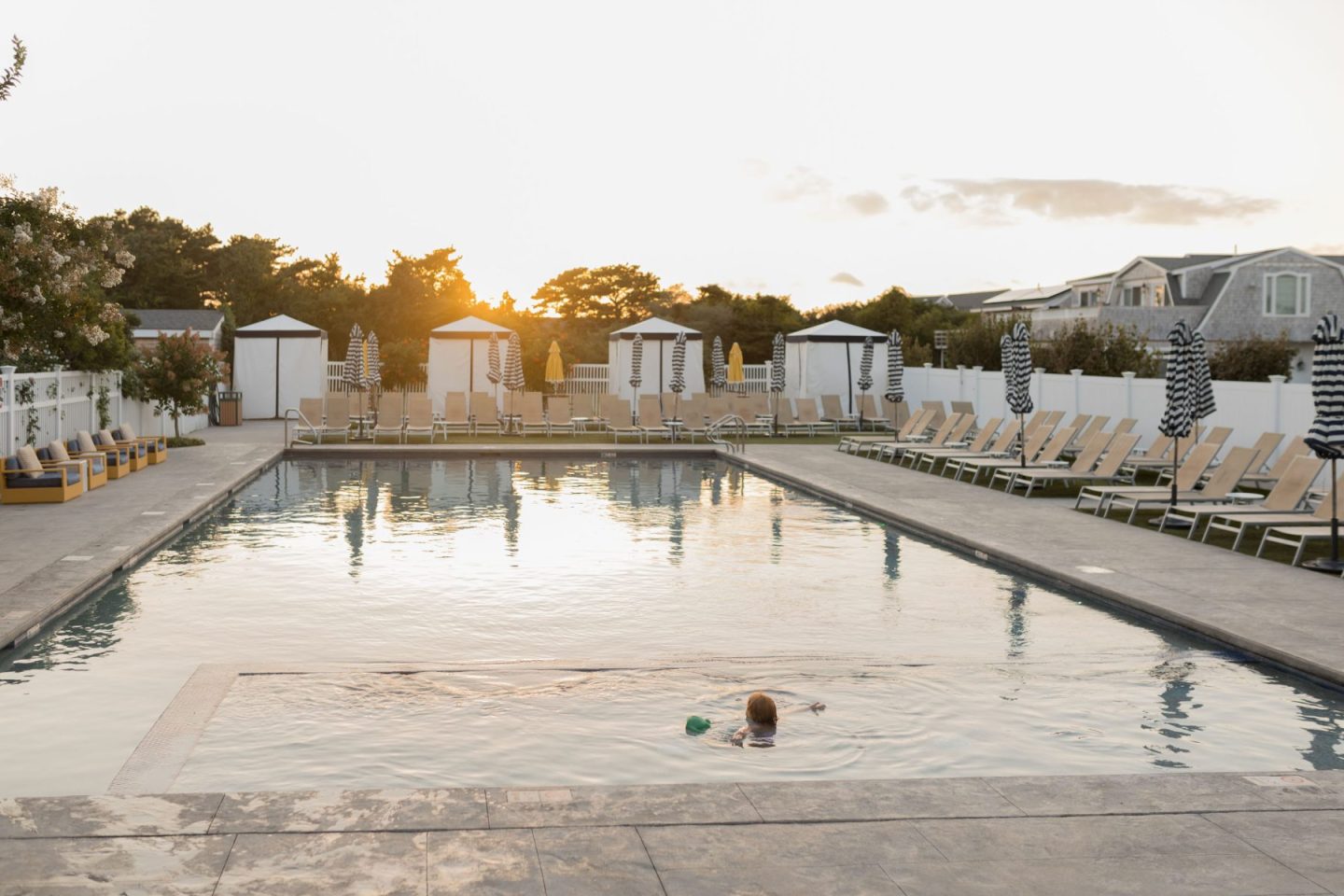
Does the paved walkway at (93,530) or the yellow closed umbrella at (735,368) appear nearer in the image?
the paved walkway at (93,530)

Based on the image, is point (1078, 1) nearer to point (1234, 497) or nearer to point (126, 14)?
point (1234, 497)

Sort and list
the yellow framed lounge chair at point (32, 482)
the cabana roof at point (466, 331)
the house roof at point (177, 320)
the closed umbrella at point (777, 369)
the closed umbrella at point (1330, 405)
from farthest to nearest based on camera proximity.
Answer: the house roof at point (177, 320), the cabana roof at point (466, 331), the closed umbrella at point (777, 369), the yellow framed lounge chair at point (32, 482), the closed umbrella at point (1330, 405)

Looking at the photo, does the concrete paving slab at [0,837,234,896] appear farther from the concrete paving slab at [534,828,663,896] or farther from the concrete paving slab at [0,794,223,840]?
the concrete paving slab at [534,828,663,896]

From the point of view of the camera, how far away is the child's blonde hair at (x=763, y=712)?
579 cm

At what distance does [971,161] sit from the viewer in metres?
22.8

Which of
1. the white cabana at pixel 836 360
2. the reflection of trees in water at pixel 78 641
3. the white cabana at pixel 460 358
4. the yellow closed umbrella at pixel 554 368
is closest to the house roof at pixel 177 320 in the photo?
the white cabana at pixel 460 358

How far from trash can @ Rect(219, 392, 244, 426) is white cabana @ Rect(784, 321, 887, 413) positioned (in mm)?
12320

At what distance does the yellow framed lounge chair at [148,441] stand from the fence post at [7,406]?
109 inches

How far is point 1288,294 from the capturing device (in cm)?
4491

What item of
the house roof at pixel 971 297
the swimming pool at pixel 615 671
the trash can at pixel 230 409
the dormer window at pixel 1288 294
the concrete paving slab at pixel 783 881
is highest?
the house roof at pixel 971 297

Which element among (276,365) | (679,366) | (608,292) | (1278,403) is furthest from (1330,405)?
(608,292)

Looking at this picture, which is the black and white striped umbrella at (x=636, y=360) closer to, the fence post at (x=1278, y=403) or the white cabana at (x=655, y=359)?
the white cabana at (x=655, y=359)

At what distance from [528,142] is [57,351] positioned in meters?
11.1

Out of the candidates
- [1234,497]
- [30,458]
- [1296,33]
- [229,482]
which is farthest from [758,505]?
[1296,33]
